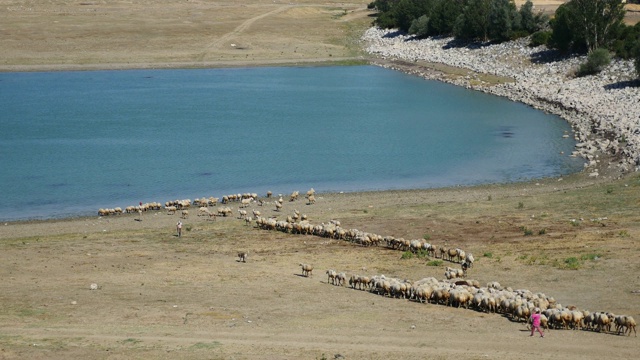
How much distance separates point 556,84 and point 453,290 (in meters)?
49.7

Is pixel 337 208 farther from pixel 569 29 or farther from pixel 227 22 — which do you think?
pixel 227 22

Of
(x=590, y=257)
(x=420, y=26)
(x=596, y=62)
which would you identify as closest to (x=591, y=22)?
(x=596, y=62)

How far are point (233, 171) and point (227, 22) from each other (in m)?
69.1

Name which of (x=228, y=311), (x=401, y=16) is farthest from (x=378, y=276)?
(x=401, y=16)

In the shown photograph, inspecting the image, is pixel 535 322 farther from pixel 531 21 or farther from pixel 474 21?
pixel 474 21

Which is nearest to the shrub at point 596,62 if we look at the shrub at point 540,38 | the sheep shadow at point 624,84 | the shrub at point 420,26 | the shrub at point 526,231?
the sheep shadow at point 624,84

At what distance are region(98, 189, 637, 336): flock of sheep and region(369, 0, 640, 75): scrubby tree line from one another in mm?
36147

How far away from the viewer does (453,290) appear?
23766 mm

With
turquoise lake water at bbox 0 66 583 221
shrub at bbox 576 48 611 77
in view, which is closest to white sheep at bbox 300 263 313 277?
turquoise lake water at bbox 0 66 583 221

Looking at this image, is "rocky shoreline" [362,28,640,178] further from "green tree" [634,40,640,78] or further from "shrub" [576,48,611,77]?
"green tree" [634,40,640,78]

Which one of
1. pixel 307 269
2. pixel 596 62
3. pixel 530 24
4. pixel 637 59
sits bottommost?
pixel 307 269

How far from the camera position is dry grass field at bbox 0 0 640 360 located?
2070 cm

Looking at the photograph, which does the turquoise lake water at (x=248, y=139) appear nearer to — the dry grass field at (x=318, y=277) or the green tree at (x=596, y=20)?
the dry grass field at (x=318, y=277)

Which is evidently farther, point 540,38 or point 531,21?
point 531,21
